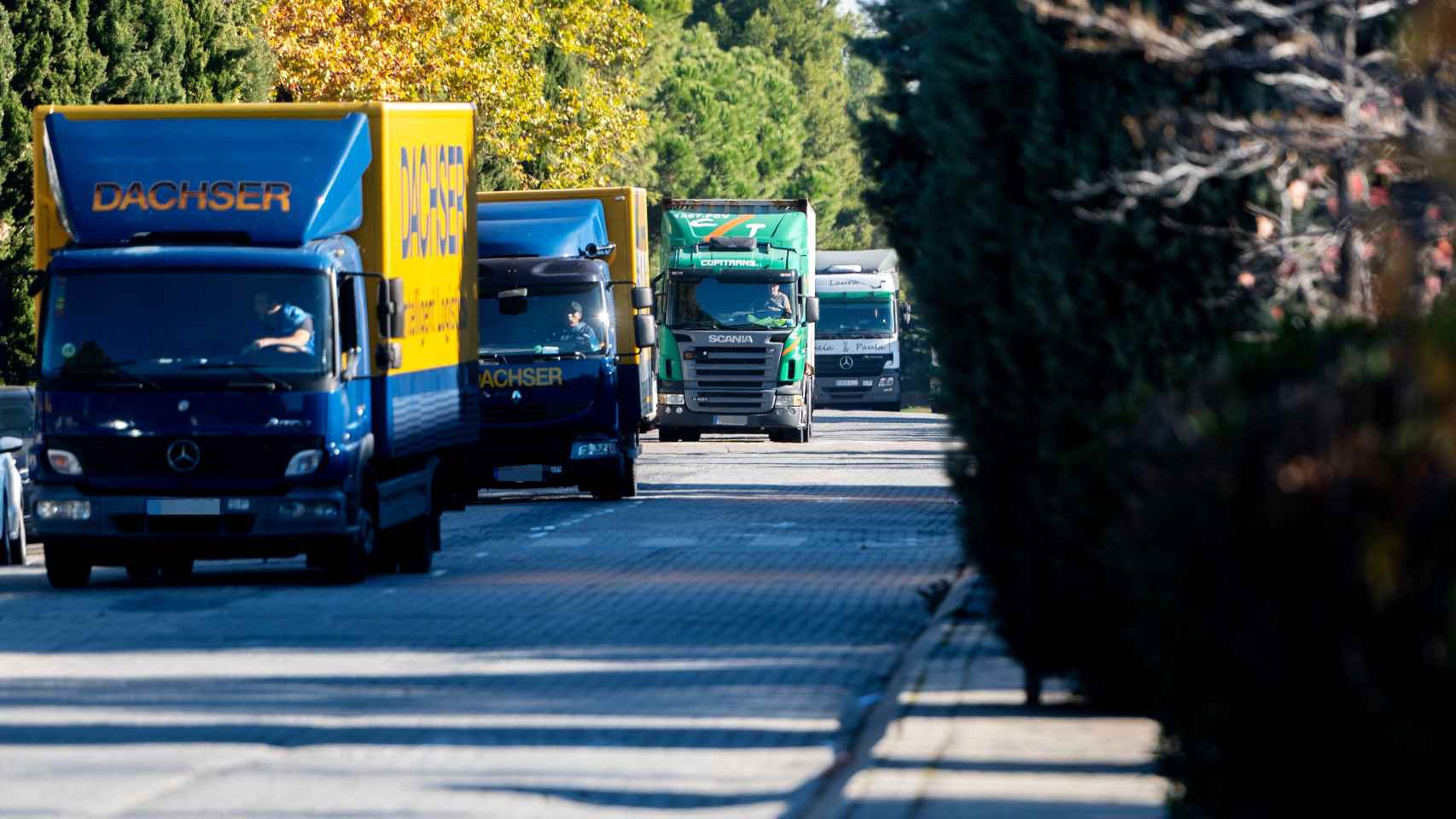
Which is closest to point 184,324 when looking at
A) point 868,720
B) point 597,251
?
point 868,720

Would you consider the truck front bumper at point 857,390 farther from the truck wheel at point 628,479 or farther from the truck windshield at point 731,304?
the truck wheel at point 628,479

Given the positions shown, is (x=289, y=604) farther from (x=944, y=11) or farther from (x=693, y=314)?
(x=693, y=314)

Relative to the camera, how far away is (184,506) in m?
16.4

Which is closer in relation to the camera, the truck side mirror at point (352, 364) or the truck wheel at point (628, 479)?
the truck side mirror at point (352, 364)

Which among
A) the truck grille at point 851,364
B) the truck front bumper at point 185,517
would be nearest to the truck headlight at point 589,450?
the truck front bumper at point 185,517

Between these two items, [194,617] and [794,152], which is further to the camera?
[794,152]

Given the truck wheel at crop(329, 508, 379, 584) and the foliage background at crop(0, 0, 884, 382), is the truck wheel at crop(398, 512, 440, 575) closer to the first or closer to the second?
the truck wheel at crop(329, 508, 379, 584)

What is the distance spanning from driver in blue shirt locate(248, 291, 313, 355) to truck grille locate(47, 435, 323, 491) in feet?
2.10

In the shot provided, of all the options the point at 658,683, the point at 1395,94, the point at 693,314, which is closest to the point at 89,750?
the point at 658,683

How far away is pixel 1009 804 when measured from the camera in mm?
7926

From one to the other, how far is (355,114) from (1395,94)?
10.3 meters

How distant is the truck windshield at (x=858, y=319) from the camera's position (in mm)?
61531

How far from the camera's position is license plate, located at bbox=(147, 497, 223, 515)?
53.9ft

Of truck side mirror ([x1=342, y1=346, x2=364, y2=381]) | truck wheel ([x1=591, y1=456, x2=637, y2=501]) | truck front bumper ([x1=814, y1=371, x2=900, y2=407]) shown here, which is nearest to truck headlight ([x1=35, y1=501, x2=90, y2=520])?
truck side mirror ([x1=342, y1=346, x2=364, y2=381])
